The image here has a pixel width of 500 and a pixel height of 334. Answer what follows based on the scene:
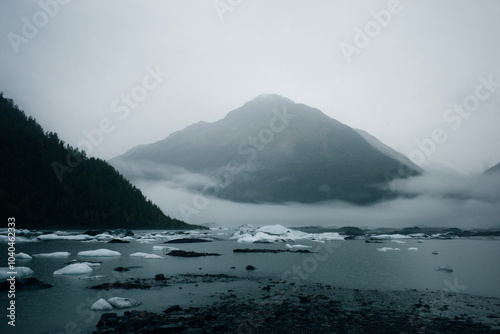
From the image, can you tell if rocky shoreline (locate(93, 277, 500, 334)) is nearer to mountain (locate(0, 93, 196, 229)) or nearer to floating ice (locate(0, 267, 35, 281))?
floating ice (locate(0, 267, 35, 281))

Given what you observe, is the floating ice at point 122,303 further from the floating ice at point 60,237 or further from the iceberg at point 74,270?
the floating ice at point 60,237

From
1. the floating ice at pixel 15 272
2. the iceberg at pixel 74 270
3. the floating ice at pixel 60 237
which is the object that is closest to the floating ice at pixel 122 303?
the floating ice at pixel 15 272

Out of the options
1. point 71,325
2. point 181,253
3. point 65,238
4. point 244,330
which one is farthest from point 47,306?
point 65,238

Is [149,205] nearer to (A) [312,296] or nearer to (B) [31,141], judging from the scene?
(B) [31,141]

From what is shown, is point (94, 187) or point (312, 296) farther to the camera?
point (94, 187)

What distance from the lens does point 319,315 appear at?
650 inches

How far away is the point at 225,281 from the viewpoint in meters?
26.9

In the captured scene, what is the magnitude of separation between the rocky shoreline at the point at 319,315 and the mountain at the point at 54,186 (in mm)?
107553

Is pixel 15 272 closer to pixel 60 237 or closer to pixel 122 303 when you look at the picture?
pixel 122 303

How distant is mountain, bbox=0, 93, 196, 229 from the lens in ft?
350

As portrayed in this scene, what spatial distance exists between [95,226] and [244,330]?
119 metres

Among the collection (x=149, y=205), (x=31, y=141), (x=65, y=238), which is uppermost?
(x=31, y=141)

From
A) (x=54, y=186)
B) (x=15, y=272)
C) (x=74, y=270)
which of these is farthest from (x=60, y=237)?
(x=15, y=272)

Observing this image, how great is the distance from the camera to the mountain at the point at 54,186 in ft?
350
